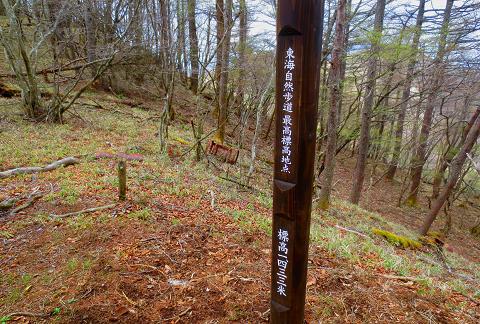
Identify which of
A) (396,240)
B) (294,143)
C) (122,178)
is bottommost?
(396,240)

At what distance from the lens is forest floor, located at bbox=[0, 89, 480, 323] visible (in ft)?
9.38

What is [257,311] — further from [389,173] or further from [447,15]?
[389,173]

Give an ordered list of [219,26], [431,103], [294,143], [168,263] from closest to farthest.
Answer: [294,143]
[168,263]
[219,26]
[431,103]

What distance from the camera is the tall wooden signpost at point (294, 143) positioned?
5.85 ft

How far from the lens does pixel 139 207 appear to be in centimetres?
493

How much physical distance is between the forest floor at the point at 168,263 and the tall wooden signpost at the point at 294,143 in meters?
0.95

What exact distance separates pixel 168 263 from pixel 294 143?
2.45 meters

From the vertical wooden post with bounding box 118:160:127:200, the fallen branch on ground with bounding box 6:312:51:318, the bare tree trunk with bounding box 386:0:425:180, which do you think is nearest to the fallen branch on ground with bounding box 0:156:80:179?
the vertical wooden post with bounding box 118:160:127:200

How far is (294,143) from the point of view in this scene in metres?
1.89

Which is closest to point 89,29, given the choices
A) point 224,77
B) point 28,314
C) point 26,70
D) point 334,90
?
point 26,70

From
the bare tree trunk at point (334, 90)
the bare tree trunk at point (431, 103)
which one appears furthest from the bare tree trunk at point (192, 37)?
the bare tree trunk at point (431, 103)

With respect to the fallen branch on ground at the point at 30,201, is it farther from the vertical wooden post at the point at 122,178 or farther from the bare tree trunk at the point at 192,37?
the bare tree trunk at the point at 192,37

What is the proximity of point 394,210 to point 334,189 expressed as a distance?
9.57 ft

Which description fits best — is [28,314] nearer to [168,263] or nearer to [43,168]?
[168,263]
